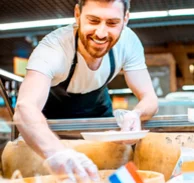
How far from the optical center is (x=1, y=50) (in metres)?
1.04

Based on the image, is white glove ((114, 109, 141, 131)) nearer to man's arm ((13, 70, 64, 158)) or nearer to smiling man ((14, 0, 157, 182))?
smiling man ((14, 0, 157, 182))

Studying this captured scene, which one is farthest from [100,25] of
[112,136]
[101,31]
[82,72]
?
[112,136]

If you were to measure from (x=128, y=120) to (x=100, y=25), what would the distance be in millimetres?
222

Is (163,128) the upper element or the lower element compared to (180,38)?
lower

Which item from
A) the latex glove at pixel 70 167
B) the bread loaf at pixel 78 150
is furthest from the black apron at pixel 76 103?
the latex glove at pixel 70 167

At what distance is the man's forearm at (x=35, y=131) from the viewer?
663 millimetres

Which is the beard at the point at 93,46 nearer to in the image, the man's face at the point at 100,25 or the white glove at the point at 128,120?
the man's face at the point at 100,25

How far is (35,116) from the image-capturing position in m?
0.73

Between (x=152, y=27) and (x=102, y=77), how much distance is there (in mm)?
231

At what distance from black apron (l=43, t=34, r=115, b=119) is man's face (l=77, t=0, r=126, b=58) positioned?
1.2 inches

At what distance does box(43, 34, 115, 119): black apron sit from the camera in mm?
875

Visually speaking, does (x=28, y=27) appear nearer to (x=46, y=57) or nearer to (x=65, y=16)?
(x=65, y=16)

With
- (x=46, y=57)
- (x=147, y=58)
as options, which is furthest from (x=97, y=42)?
(x=147, y=58)

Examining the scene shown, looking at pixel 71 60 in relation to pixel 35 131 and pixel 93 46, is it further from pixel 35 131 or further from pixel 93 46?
pixel 35 131
